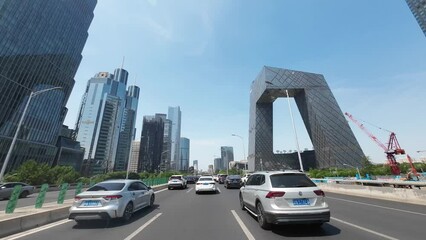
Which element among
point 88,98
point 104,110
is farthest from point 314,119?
point 88,98

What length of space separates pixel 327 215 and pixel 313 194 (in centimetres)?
67

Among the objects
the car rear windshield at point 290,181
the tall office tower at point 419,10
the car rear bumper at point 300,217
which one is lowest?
the car rear bumper at point 300,217

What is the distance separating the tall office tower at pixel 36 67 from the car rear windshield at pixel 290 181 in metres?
74.1

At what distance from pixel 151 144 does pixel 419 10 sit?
428ft

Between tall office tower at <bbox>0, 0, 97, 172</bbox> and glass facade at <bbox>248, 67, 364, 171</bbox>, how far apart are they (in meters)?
70.9

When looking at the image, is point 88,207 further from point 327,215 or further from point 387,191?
point 387,191

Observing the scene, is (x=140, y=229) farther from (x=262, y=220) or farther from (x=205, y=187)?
(x=205, y=187)

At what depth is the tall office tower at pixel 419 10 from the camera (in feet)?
275

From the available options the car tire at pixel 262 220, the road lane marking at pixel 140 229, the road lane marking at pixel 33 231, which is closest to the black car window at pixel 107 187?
the road lane marking at pixel 33 231

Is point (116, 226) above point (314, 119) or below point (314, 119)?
below

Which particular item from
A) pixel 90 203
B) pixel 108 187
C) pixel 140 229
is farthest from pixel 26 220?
pixel 140 229

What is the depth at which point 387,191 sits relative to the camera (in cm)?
1623

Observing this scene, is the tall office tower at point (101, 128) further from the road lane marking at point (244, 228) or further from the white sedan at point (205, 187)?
the road lane marking at point (244, 228)

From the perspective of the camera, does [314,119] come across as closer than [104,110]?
Yes
